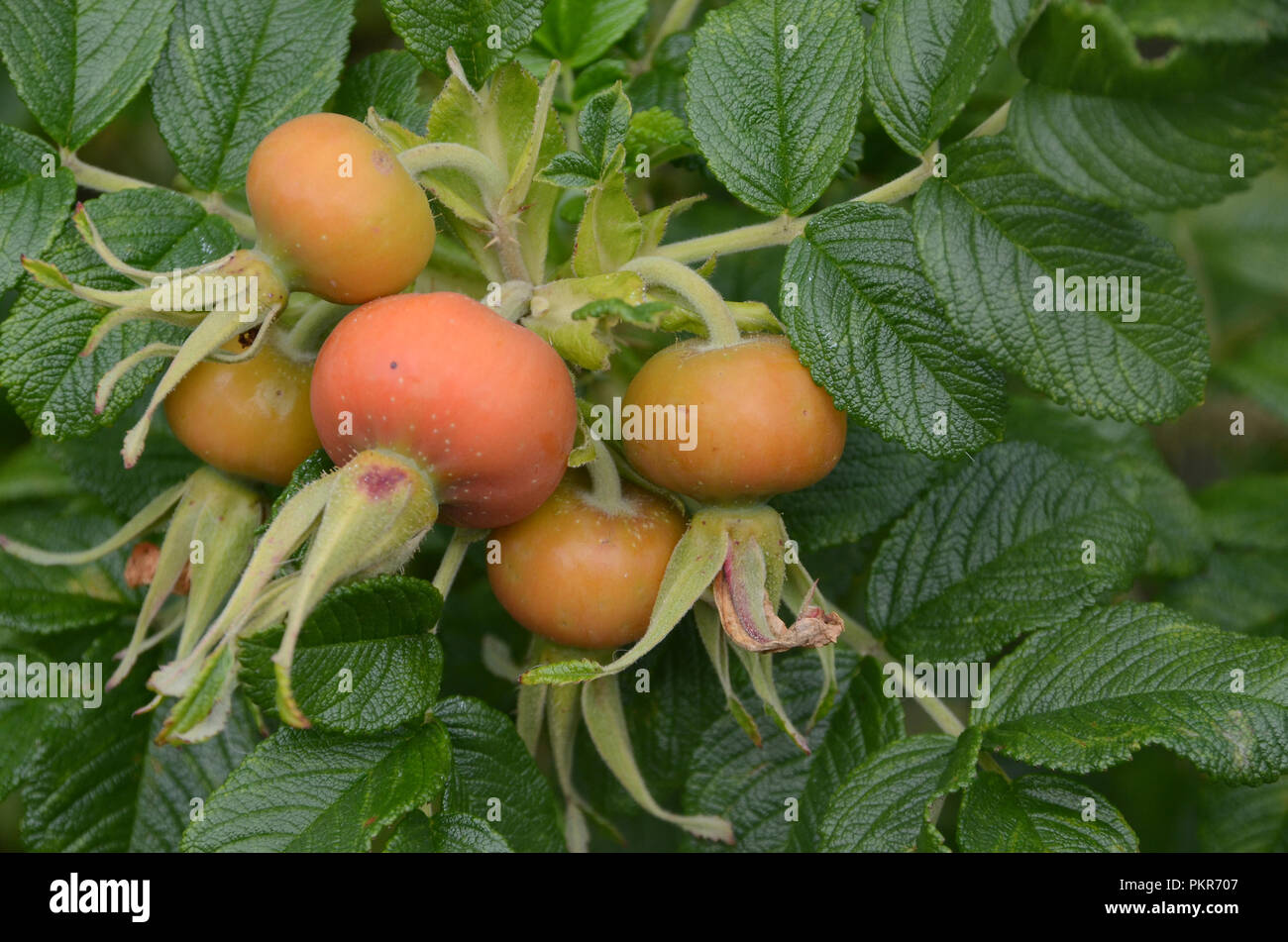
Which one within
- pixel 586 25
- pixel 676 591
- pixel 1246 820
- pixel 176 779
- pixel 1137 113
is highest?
pixel 586 25

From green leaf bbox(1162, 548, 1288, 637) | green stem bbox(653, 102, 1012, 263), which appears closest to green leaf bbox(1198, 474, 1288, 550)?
green leaf bbox(1162, 548, 1288, 637)

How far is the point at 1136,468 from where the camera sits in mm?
2848

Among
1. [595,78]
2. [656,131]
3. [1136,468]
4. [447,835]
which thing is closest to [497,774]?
[447,835]

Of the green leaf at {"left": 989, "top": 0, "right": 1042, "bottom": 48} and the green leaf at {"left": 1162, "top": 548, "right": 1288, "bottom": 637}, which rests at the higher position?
the green leaf at {"left": 989, "top": 0, "right": 1042, "bottom": 48}

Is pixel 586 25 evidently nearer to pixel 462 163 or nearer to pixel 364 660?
pixel 462 163

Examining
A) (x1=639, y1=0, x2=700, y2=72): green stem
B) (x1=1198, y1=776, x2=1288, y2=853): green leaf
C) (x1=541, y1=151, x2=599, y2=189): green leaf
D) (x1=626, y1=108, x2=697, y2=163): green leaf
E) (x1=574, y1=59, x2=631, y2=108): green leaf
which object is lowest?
(x1=1198, y1=776, x2=1288, y2=853): green leaf

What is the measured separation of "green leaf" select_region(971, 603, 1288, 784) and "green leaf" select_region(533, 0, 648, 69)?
150 cm

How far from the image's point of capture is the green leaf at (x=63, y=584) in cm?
224

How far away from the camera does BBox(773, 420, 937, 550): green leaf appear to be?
7.37 feet

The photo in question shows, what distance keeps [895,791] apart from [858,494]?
2.10 feet

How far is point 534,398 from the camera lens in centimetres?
155

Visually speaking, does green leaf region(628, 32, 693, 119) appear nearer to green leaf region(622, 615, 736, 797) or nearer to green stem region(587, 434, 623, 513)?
green stem region(587, 434, 623, 513)

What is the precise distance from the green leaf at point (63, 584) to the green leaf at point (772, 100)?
1.56m

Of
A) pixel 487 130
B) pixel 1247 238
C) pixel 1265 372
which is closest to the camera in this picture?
pixel 487 130
